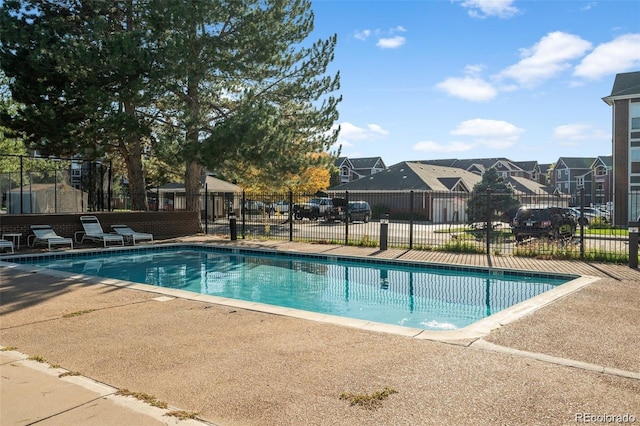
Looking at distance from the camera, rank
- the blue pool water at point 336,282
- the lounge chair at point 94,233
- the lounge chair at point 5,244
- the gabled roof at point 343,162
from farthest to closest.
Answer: the gabled roof at point 343,162
the lounge chair at point 94,233
the lounge chair at point 5,244
the blue pool water at point 336,282

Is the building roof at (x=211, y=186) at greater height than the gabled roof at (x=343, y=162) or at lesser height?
lesser

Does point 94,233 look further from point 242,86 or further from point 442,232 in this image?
point 442,232

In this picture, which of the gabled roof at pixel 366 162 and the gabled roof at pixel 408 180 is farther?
the gabled roof at pixel 366 162

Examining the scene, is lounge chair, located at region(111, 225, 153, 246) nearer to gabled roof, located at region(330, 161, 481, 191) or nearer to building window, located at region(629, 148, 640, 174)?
gabled roof, located at region(330, 161, 481, 191)

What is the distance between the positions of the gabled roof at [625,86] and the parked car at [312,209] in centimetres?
2219

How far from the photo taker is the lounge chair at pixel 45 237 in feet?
49.8

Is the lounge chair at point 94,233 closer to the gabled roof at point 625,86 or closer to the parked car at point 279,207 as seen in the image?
the parked car at point 279,207

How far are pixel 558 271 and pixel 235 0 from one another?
1526 centimetres

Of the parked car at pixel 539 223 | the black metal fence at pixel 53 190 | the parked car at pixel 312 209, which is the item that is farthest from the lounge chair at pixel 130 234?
the parked car at pixel 539 223

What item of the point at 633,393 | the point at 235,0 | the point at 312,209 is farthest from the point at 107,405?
the point at 312,209

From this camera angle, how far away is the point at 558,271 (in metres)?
11.1

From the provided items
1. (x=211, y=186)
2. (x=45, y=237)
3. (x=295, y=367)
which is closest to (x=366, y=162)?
(x=211, y=186)

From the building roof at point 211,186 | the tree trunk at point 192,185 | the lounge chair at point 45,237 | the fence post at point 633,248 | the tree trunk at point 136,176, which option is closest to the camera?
the fence post at point 633,248

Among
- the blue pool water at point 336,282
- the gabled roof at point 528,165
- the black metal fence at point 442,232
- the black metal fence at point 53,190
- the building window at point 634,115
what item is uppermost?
the gabled roof at point 528,165
